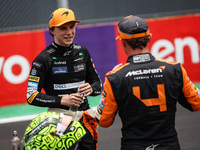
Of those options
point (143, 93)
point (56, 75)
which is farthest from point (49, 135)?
point (56, 75)

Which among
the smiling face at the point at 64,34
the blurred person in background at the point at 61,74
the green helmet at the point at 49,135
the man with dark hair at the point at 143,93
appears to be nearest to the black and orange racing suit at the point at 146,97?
the man with dark hair at the point at 143,93

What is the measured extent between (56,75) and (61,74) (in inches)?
2.1

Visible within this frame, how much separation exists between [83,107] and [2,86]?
530 cm

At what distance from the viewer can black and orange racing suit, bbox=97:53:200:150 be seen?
2893mm

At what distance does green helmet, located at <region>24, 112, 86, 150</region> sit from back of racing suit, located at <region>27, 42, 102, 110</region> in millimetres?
718

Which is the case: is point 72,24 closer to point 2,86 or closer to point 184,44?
point 2,86

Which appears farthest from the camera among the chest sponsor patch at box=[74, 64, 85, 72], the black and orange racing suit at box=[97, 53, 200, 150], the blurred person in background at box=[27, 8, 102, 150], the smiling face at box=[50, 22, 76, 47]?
the chest sponsor patch at box=[74, 64, 85, 72]

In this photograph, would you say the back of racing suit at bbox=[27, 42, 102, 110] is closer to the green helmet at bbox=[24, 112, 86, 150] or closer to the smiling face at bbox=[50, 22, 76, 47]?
the smiling face at bbox=[50, 22, 76, 47]

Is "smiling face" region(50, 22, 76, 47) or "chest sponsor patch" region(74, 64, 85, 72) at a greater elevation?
"smiling face" region(50, 22, 76, 47)

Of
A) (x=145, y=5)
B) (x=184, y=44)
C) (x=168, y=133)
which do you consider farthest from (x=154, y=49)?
(x=168, y=133)

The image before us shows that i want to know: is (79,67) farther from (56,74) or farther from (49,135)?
(49,135)

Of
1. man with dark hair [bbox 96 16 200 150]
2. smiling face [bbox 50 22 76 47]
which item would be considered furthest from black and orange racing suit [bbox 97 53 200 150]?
smiling face [bbox 50 22 76 47]

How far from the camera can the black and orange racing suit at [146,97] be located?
9.49ft

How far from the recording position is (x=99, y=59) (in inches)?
370
